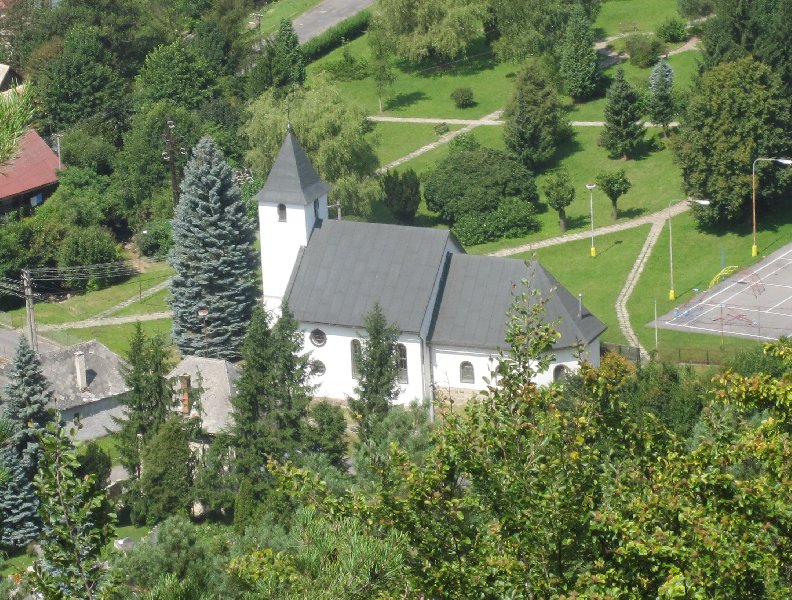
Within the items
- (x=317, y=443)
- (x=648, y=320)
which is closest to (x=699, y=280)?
(x=648, y=320)

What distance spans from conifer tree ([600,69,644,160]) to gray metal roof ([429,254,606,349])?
19.0 meters

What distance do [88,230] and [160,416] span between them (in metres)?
22.9

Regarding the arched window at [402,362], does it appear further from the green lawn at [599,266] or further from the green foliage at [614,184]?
the green foliage at [614,184]

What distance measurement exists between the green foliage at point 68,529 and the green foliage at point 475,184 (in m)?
52.7

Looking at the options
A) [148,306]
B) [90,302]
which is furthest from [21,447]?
[90,302]

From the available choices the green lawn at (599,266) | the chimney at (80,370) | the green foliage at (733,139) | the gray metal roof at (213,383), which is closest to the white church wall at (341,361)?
the gray metal roof at (213,383)

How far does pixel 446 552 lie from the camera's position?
19.9 metres

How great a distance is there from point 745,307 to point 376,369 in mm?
16581

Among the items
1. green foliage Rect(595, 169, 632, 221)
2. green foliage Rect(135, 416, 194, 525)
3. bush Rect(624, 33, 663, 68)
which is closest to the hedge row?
bush Rect(624, 33, 663, 68)

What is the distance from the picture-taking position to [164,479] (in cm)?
5016

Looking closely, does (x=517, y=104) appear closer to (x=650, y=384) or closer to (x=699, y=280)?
(x=699, y=280)

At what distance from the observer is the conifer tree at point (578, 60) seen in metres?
80.9

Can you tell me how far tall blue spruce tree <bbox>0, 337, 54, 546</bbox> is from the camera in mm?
49969

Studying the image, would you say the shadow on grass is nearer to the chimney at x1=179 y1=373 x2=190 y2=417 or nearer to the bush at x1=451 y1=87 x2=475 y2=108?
the bush at x1=451 y1=87 x2=475 y2=108
